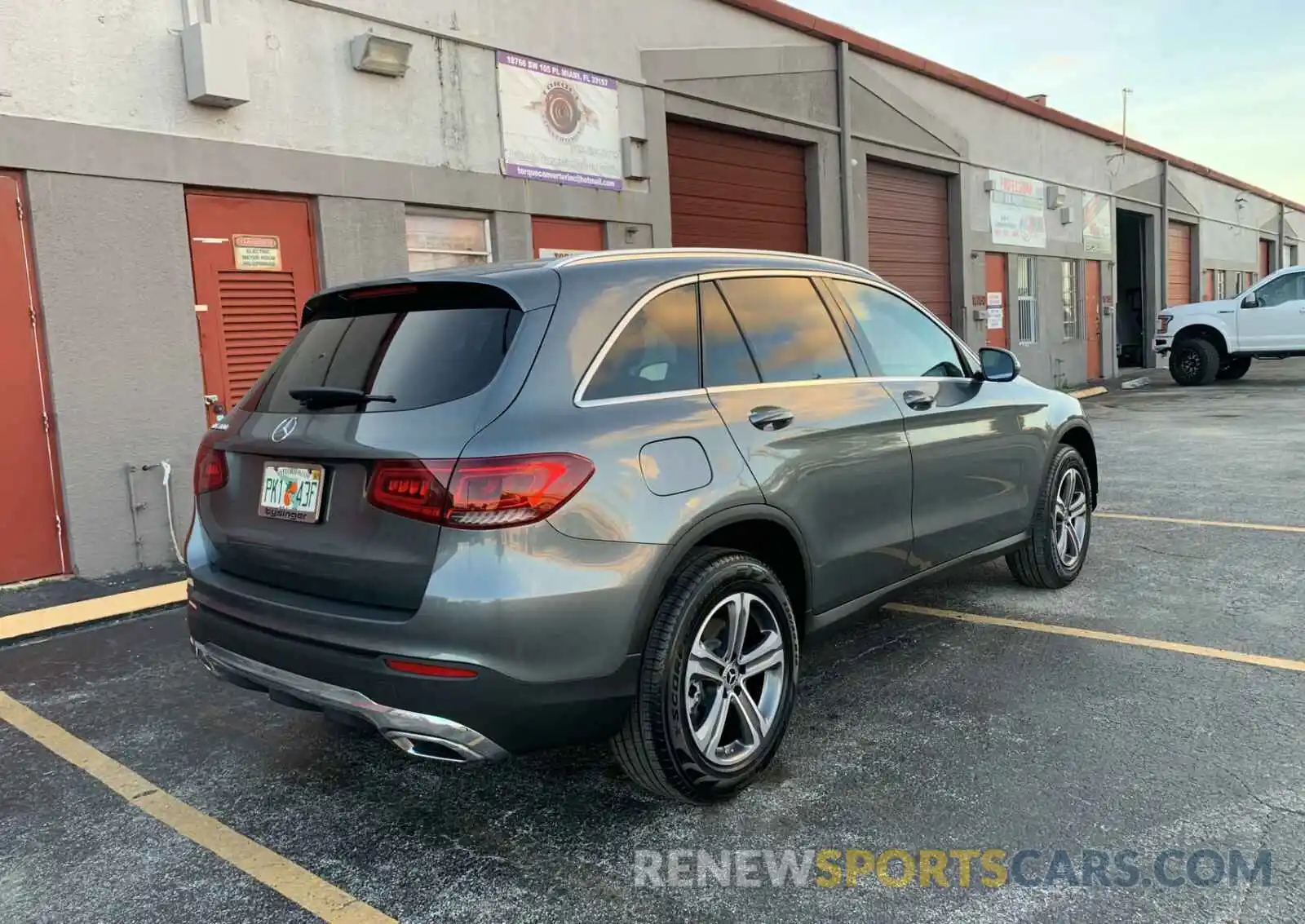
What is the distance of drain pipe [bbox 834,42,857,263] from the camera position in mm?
13062

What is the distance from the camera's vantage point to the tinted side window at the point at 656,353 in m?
2.92

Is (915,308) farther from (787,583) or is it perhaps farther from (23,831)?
(23,831)

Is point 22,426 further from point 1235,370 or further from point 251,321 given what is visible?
point 1235,370

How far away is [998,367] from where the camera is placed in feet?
15.3

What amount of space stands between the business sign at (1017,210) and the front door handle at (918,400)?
562 inches

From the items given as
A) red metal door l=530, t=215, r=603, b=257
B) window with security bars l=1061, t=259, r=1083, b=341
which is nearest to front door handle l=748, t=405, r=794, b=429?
red metal door l=530, t=215, r=603, b=257

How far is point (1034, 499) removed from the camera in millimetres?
4891

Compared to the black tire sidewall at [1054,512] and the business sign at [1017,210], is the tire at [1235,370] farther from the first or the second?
the black tire sidewall at [1054,512]

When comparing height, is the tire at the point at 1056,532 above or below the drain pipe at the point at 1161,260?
below

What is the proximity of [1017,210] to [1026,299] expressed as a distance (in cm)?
164

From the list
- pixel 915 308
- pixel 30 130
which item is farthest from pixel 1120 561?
pixel 30 130

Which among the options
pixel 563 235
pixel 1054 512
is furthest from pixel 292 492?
pixel 563 235

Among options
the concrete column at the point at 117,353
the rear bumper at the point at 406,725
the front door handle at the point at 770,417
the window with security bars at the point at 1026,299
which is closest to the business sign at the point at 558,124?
the concrete column at the point at 117,353

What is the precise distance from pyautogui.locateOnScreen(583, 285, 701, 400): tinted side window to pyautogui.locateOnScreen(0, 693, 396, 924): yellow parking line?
1526 mm
